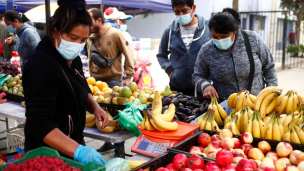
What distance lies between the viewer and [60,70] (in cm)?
180

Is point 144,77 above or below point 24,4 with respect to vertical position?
below

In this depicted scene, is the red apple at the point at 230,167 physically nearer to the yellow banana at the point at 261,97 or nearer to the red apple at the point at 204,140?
the red apple at the point at 204,140

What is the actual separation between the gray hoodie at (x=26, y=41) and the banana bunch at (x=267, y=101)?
178 inches

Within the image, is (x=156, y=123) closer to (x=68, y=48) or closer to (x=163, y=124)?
(x=163, y=124)

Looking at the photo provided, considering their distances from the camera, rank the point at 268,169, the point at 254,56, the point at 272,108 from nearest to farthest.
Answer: the point at 268,169 < the point at 272,108 < the point at 254,56

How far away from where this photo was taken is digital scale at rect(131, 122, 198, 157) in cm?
198

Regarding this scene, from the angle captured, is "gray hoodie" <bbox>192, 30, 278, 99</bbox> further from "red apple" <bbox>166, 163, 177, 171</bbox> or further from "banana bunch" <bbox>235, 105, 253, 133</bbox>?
"red apple" <bbox>166, 163, 177, 171</bbox>

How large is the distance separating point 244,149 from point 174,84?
235cm

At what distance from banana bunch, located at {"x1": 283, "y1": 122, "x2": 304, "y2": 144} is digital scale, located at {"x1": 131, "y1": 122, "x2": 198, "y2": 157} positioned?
663mm

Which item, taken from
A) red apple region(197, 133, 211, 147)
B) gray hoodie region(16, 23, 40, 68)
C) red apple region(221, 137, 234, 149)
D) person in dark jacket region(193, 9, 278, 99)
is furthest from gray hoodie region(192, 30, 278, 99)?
gray hoodie region(16, 23, 40, 68)

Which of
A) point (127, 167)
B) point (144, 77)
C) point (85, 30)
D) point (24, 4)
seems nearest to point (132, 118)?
point (127, 167)

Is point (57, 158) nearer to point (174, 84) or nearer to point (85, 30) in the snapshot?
point (85, 30)

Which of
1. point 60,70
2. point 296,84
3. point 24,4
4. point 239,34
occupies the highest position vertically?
point 24,4

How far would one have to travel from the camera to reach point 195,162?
155cm
